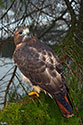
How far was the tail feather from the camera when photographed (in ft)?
5.16

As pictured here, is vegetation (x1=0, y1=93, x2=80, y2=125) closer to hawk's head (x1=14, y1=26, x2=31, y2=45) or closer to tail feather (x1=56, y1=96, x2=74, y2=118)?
tail feather (x1=56, y1=96, x2=74, y2=118)

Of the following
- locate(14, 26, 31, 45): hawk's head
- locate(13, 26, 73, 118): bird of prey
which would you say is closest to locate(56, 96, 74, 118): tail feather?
locate(13, 26, 73, 118): bird of prey

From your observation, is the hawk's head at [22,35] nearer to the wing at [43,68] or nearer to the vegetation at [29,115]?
the wing at [43,68]

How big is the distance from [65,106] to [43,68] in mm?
381

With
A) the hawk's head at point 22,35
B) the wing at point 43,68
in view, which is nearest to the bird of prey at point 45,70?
the wing at point 43,68

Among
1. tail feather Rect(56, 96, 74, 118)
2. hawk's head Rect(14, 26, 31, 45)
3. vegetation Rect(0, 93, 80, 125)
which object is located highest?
hawk's head Rect(14, 26, 31, 45)

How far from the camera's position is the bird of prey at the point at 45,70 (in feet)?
5.49

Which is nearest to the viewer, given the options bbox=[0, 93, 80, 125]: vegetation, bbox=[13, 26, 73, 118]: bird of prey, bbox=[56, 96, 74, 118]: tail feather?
bbox=[0, 93, 80, 125]: vegetation

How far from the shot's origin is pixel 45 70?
1776mm

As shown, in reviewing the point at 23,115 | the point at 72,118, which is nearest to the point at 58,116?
the point at 72,118

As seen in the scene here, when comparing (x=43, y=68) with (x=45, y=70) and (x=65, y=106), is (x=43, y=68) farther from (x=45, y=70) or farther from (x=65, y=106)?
(x=65, y=106)

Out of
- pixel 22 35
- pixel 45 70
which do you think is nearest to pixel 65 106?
pixel 45 70

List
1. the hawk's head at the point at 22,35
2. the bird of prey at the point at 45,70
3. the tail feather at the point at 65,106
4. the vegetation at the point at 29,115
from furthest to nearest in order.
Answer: the hawk's head at the point at 22,35 → the bird of prey at the point at 45,70 → the tail feather at the point at 65,106 → the vegetation at the point at 29,115

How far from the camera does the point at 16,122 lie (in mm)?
1232
